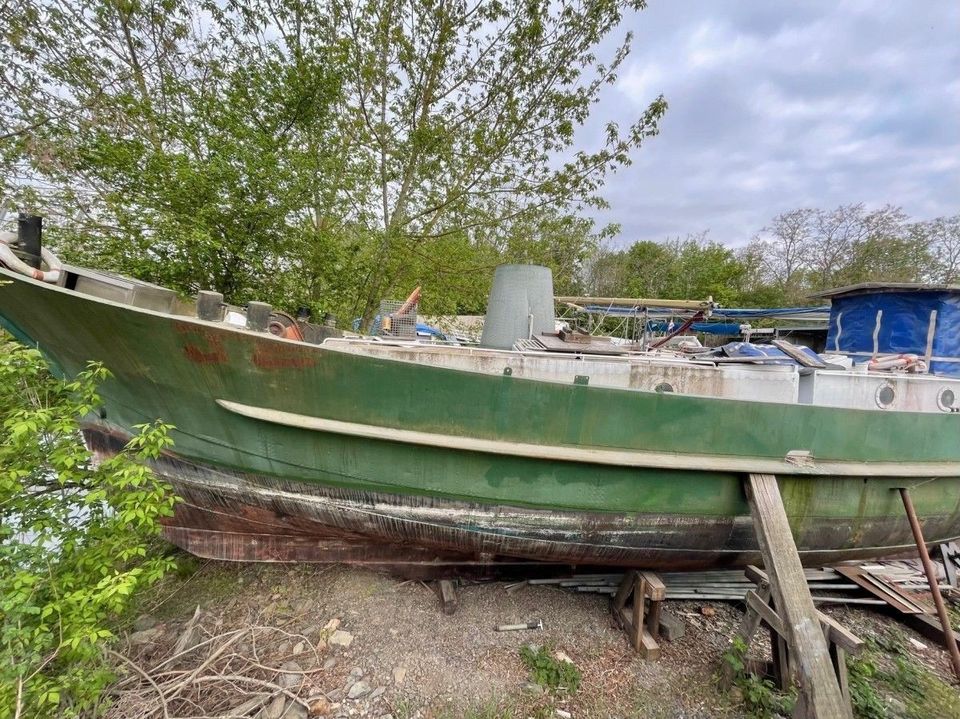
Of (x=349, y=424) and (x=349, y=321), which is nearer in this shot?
(x=349, y=424)

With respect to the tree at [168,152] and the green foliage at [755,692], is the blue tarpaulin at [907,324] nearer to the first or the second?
the green foliage at [755,692]

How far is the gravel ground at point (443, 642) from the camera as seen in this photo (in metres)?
2.42

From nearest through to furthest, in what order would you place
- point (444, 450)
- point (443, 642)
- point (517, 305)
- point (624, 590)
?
point (444, 450), point (443, 642), point (624, 590), point (517, 305)

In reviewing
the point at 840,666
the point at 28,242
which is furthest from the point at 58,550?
the point at 840,666

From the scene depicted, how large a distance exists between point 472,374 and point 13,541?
104 inches

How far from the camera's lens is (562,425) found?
2584 millimetres

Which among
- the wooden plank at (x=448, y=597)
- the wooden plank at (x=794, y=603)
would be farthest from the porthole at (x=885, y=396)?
the wooden plank at (x=448, y=597)

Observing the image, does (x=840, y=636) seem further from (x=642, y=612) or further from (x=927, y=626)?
(x=927, y=626)

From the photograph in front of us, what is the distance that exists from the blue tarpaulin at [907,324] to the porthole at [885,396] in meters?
1.37

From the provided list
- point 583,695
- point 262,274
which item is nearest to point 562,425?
point 583,695

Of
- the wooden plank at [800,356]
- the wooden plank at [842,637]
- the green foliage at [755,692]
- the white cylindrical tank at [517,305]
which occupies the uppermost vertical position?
the white cylindrical tank at [517,305]

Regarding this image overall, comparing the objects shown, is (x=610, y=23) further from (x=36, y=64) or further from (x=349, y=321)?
(x=36, y=64)

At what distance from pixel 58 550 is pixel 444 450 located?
2168 millimetres

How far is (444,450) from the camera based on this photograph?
2.59 m
